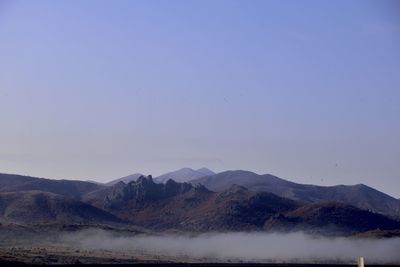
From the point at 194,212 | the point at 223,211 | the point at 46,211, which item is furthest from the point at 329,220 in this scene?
the point at 46,211

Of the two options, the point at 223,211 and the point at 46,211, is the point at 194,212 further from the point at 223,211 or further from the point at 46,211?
the point at 46,211

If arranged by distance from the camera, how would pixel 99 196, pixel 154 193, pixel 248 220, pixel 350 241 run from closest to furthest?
pixel 350 241 → pixel 248 220 → pixel 154 193 → pixel 99 196

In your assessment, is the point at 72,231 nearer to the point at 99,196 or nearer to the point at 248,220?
the point at 248,220

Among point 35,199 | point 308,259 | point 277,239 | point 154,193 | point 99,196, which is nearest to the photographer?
point 308,259

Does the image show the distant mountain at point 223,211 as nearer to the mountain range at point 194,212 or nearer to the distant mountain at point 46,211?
the mountain range at point 194,212

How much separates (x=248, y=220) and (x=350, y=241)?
38711 mm

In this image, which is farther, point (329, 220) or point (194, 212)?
point (194, 212)

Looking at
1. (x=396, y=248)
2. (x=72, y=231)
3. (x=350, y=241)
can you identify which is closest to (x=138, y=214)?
(x=72, y=231)

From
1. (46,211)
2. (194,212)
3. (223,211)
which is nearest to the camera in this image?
(46,211)

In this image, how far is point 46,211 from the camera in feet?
506

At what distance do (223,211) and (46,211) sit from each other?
37.1 m

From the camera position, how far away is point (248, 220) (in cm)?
14912

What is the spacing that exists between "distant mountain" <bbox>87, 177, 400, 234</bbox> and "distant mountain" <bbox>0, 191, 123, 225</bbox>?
34.0 ft

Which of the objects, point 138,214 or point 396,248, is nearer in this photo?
point 396,248
